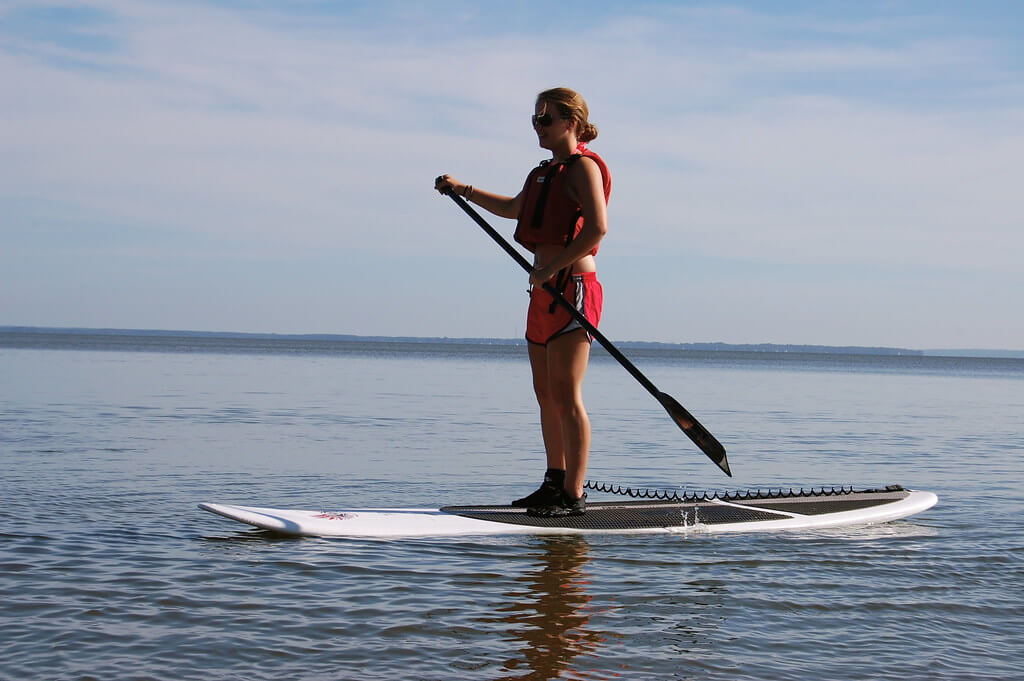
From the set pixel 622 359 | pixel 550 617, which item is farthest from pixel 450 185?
pixel 550 617

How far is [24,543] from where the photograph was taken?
5379 mm

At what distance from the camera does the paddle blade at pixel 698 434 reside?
20.4 ft

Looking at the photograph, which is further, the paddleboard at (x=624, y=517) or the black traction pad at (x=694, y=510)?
the black traction pad at (x=694, y=510)

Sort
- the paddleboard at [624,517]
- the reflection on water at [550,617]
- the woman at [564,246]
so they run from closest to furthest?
the reflection on water at [550,617]
the woman at [564,246]
the paddleboard at [624,517]

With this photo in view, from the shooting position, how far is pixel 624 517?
625 cm

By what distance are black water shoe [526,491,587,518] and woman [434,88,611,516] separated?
0.26m

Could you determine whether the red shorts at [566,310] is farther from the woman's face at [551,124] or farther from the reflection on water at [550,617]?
the reflection on water at [550,617]

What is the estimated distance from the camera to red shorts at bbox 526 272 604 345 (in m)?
5.55

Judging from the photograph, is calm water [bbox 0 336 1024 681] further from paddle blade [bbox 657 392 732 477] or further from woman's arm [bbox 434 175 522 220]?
woman's arm [bbox 434 175 522 220]

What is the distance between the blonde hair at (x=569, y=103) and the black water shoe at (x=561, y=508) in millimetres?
2087

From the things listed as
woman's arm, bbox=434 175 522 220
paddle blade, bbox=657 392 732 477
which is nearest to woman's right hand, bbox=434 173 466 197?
woman's arm, bbox=434 175 522 220

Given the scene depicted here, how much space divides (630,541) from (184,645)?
2830mm

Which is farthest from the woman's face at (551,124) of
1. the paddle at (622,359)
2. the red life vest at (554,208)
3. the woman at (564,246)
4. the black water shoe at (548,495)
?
the black water shoe at (548,495)

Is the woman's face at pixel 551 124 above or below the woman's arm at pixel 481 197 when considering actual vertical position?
above
